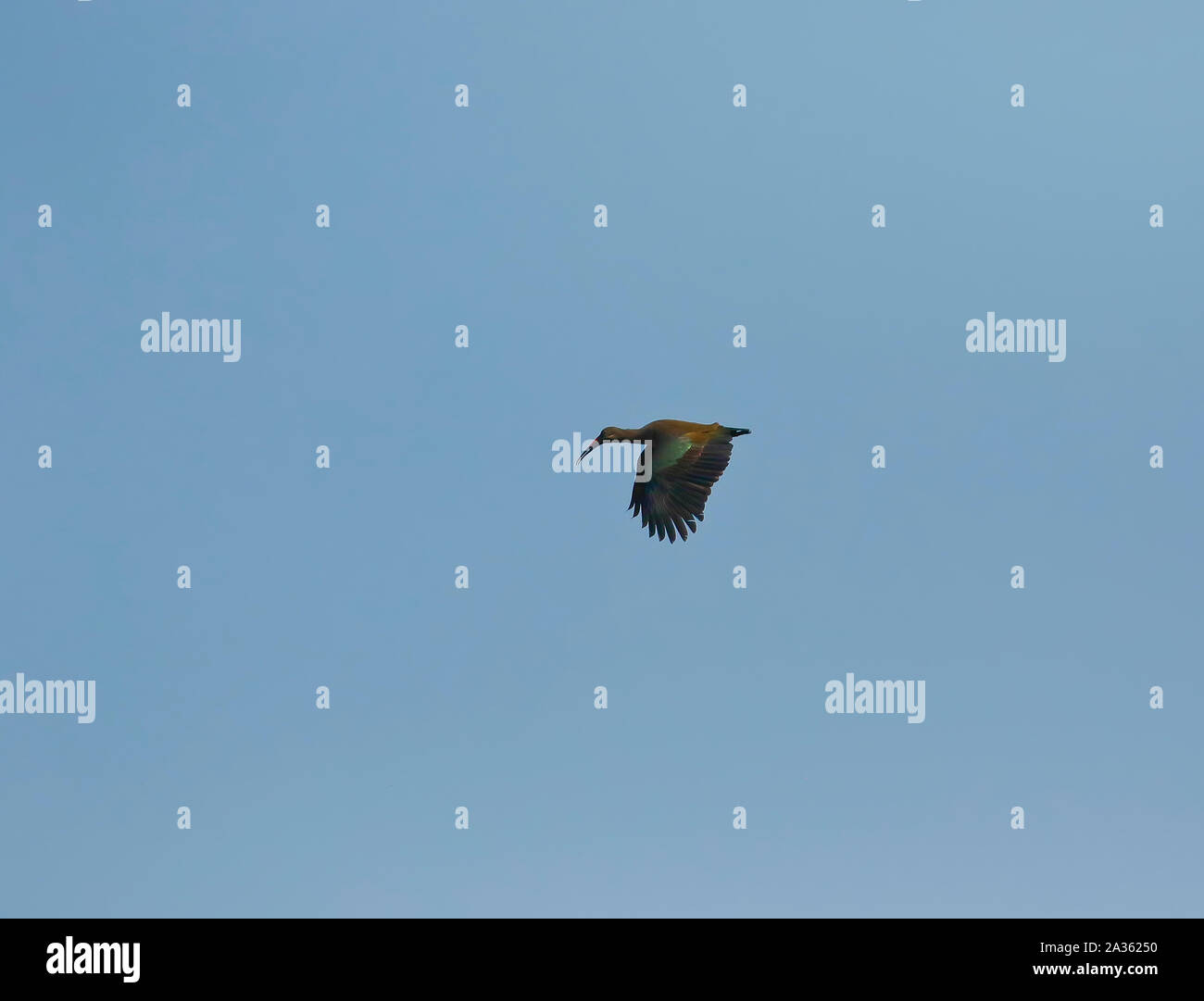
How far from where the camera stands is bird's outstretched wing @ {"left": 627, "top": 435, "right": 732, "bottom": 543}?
78.6 ft

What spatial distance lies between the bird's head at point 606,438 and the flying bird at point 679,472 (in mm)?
780

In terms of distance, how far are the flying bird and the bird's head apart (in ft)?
2.56

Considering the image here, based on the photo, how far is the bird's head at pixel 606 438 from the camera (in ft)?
83.8

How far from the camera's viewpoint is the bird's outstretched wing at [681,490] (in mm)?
23969

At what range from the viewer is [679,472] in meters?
24.3

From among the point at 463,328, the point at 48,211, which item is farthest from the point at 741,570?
the point at 48,211

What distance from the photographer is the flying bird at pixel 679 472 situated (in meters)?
24.0

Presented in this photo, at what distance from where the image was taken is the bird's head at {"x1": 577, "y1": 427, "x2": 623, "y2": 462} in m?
25.5

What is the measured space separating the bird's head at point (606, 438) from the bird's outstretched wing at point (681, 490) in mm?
1152

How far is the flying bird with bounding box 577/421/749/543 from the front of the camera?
2400cm
